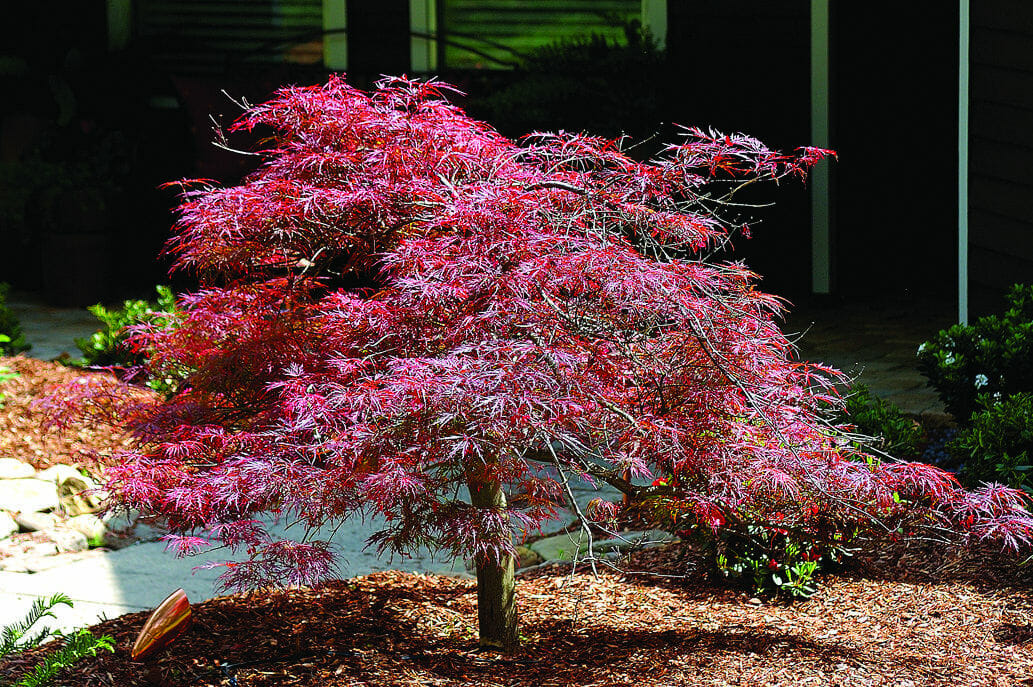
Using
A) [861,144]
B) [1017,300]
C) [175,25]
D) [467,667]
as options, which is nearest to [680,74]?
[861,144]

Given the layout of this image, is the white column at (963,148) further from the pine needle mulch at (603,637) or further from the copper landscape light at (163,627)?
the copper landscape light at (163,627)

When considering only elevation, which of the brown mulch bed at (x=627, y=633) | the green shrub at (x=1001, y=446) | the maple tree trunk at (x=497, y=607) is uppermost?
the green shrub at (x=1001, y=446)

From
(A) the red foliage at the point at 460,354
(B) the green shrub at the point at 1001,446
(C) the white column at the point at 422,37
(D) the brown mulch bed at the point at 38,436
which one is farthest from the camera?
(C) the white column at the point at 422,37

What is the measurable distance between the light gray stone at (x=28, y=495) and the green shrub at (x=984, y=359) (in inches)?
134

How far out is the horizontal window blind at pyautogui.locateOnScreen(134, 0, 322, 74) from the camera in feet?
30.7

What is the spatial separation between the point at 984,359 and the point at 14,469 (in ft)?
12.7

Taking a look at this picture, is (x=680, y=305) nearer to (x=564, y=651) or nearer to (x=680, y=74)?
(x=564, y=651)

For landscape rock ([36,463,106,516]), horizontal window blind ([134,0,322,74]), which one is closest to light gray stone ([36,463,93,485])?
landscape rock ([36,463,106,516])

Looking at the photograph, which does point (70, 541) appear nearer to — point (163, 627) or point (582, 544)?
point (163, 627)

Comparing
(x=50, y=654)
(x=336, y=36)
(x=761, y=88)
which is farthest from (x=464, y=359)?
(x=336, y=36)

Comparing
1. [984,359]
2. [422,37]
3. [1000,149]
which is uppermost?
[422,37]

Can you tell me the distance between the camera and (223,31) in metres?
9.62

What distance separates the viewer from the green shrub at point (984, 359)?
4246 mm

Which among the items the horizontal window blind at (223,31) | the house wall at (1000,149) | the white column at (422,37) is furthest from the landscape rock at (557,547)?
the horizontal window blind at (223,31)
